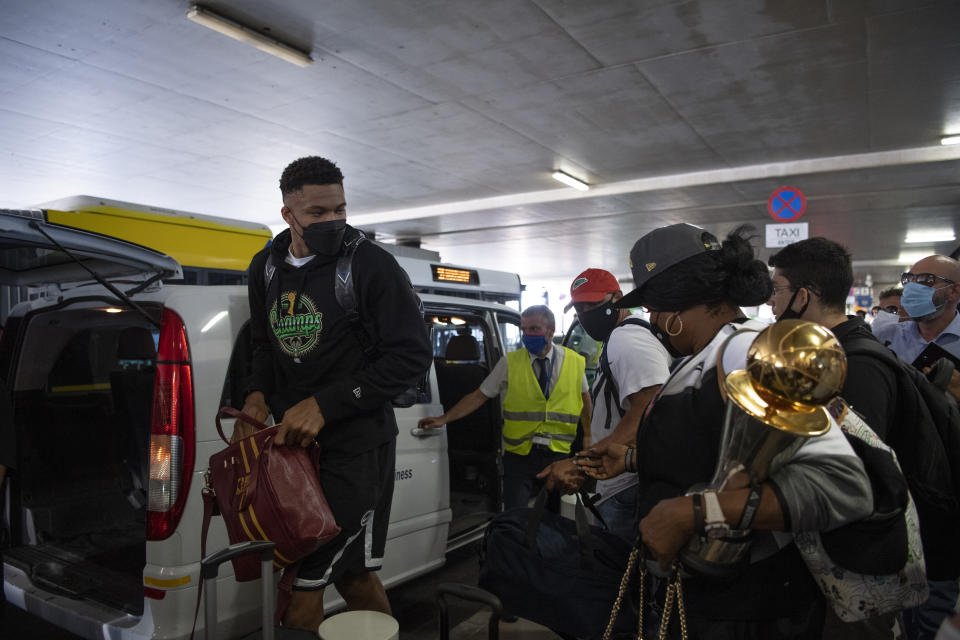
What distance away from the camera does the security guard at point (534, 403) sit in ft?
14.5

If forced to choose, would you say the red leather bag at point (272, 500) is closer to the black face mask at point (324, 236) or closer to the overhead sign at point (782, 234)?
the black face mask at point (324, 236)

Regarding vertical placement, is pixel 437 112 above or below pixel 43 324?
above

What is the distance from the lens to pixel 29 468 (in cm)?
346

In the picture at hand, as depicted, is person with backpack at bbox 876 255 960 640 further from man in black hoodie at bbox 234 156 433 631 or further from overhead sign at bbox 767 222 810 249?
Answer: overhead sign at bbox 767 222 810 249

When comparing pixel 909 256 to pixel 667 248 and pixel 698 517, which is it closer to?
pixel 667 248

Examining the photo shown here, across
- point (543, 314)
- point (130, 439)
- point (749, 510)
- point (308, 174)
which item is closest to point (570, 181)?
point (543, 314)

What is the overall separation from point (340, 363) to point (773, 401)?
1.62 metres

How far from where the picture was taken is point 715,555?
4.59 feet

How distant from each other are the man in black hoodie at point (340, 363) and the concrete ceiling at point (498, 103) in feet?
14.1

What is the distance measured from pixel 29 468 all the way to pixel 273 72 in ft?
18.0

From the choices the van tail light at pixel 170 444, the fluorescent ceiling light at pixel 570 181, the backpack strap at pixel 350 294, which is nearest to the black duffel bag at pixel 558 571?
the backpack strap at pixel 350 294

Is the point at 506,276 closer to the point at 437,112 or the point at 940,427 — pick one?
the point at 437,112

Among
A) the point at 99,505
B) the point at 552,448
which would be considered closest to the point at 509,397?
the point at 552,448

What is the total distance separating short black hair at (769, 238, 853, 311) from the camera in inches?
93.0
